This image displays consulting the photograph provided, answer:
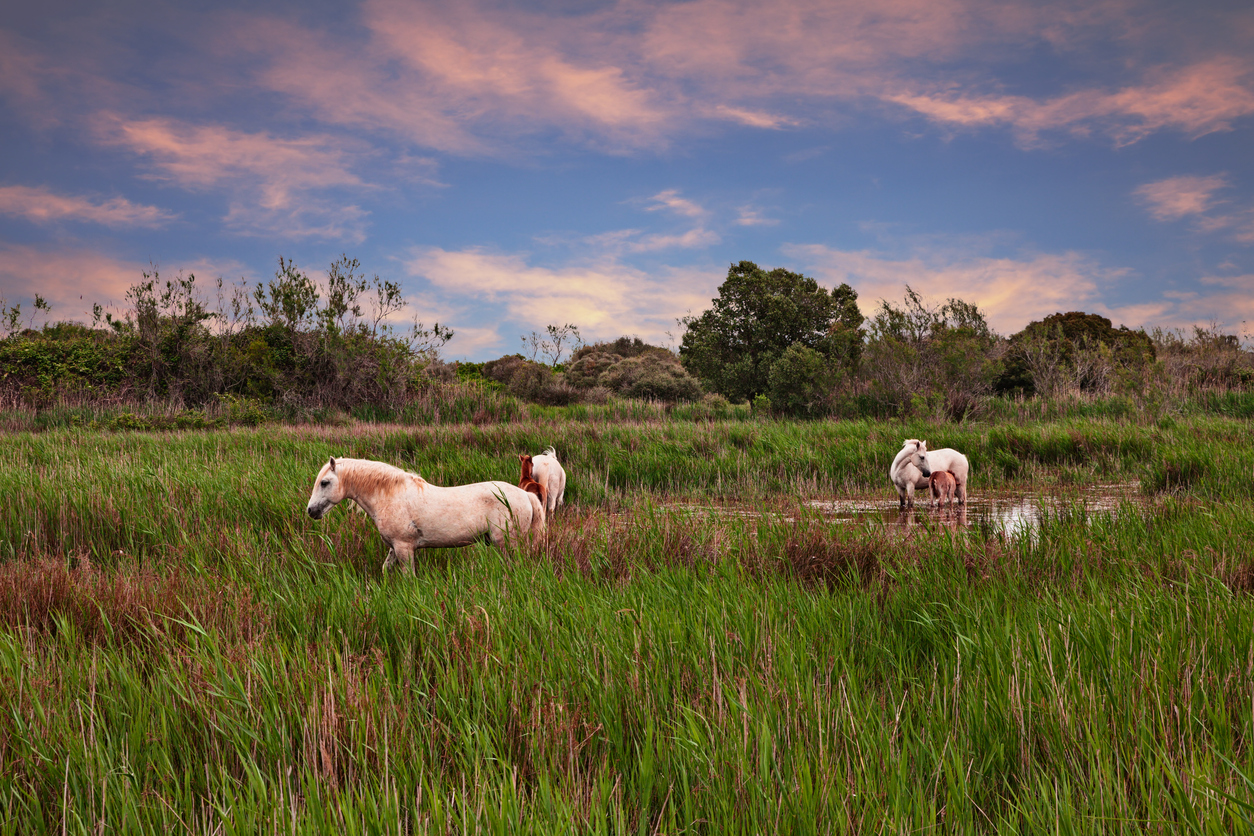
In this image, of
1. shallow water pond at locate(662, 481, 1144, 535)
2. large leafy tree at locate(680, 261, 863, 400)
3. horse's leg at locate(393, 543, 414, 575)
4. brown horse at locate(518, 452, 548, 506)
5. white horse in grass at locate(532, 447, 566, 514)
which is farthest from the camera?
large leafy tree at locate(680, 261, 863, 400)

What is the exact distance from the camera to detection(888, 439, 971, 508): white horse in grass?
943 centimetres

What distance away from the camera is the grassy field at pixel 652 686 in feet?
5.99

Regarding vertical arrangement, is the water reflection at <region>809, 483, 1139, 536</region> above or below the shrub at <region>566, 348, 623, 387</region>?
below

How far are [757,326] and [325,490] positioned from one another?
2990 centimetres

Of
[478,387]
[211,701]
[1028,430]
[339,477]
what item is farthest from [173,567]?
[478,387]

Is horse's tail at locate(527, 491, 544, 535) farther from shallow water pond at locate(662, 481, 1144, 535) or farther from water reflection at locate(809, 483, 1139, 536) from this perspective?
water reflection at locate(809, 483, 1139, 536)

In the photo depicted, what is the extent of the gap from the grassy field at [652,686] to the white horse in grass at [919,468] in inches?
146

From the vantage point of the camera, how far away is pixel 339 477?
525 cm

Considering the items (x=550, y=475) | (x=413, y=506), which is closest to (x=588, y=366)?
(x=550, y=475)

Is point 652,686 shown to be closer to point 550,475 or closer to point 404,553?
point 404,553

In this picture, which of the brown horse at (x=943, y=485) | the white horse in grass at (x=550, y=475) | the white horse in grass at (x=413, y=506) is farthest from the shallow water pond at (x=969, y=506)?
the white horse in grass at (x=413, y=506)

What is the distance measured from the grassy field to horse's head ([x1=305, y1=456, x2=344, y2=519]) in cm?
51

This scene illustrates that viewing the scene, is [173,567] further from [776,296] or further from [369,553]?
[776,296]

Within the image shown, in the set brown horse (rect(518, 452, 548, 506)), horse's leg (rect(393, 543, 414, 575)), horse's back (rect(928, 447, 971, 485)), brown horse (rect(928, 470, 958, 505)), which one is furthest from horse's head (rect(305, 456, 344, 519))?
horse's back (rect(928, 447, 971, 485))
